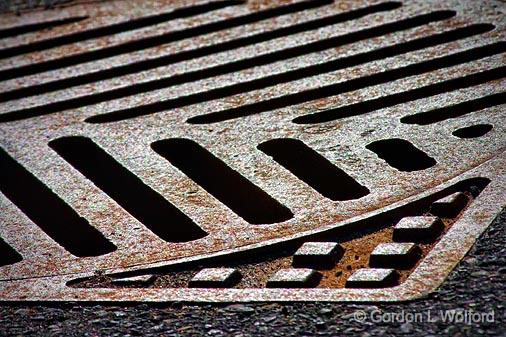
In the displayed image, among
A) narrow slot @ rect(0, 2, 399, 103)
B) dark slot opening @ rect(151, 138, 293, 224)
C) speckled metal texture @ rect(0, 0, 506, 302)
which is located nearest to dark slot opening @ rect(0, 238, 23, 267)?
speckled metal texture @ rect(0, 0, 506, 302)

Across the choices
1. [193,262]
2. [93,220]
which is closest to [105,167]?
[93,220]

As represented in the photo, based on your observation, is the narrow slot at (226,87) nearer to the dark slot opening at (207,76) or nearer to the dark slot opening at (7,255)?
the dark slot opening at (207,76)

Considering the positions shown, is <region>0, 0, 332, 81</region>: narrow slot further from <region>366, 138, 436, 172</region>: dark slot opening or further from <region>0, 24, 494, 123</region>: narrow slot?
<region>366, 138, 436, 172</region>: dark slot opening

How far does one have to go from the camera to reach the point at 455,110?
2924mm

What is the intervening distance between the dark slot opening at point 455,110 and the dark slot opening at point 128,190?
2.03 ft

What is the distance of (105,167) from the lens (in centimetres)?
297

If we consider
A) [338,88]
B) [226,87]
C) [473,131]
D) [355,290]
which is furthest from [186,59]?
[355,290]

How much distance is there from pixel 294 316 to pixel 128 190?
918 millimetres

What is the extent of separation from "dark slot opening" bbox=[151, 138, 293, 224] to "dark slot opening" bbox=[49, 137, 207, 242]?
0.10m

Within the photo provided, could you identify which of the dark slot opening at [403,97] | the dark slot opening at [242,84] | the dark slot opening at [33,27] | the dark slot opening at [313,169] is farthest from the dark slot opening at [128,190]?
the dark slot opening at [33,27]

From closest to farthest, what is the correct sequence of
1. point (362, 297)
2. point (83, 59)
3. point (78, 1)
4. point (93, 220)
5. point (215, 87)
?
point (362, 297) → point (93, 220) → point (215, 87) → point (83, 59) → point (78, 1)

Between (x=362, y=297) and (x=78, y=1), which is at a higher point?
(x=78, y=1)

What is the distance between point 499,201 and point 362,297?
44 cm

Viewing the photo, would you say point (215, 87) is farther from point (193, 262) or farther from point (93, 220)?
point (193, 262)
